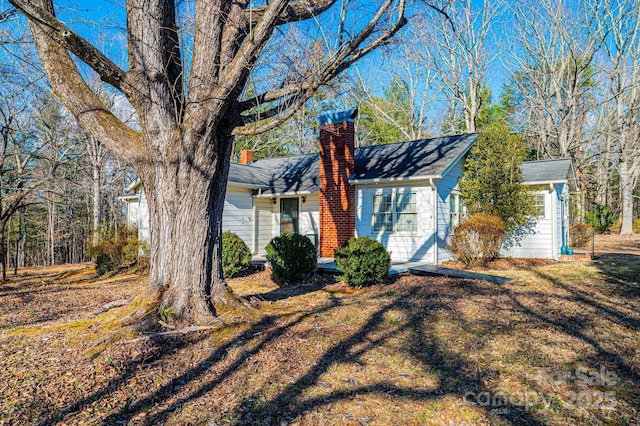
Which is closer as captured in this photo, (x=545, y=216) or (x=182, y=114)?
(x=182, y=114)

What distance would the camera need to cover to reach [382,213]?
12602 mm

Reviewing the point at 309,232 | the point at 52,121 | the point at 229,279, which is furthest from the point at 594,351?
the point at 52,121

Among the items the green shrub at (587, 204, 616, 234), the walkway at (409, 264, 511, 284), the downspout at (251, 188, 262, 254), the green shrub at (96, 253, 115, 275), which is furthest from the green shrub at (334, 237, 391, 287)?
the green shrub at (587, 204, 616, 234)

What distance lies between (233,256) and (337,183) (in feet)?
14.0

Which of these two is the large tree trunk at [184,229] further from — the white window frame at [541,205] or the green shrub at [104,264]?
the white window frame at [541,205]

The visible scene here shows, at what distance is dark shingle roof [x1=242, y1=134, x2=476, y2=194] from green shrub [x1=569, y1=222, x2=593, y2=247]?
718cm

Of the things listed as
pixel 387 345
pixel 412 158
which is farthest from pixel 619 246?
pixel 387 345

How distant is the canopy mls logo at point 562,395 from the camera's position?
3.45 m

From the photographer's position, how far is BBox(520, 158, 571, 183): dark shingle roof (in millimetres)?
12977

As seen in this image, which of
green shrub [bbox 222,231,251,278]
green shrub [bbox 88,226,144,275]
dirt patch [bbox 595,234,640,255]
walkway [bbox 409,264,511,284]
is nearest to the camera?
walkway [bbox 409,264,511,284]

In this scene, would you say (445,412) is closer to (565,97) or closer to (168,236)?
(168,236)

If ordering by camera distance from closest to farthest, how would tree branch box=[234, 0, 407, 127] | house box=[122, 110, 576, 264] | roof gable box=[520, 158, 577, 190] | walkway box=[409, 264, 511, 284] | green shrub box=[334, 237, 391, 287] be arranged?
1. tree branch box=[234, 0, 407, 127]
2. green shrub box=[334, 237, 391, 287]
3. walkway box=[409, 264, 511, 284]
4. house box=[122, 110, 576, 264]
5. roof gable box=[520, 158, 577, 190]

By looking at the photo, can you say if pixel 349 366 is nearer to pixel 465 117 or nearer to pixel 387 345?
pixel 387 345

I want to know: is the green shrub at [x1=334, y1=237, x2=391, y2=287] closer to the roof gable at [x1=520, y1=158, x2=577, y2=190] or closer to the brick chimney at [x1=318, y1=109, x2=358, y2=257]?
the brick chimney at [x1=318, y1=109, x2=358, y2=257]
